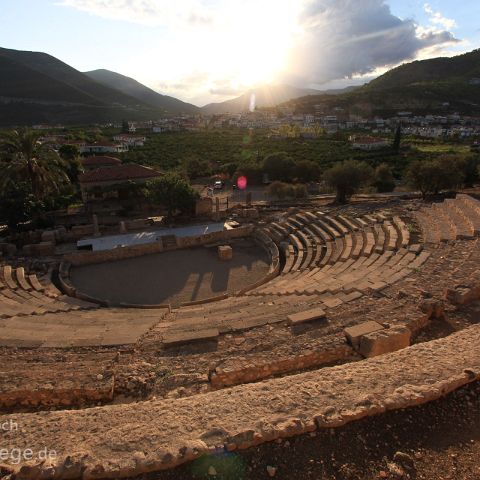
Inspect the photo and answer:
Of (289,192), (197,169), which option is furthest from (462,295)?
(197,169)

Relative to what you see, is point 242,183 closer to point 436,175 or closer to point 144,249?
point 436,175

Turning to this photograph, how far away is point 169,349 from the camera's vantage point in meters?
8.51

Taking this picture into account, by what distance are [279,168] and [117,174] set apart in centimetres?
2130

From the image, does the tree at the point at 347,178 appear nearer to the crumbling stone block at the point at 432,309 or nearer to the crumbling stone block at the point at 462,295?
the crumbling stone block at the point at 462,295

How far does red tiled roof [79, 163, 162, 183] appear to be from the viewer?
32312mm

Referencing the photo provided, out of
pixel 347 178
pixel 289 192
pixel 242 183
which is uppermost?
pixel 347 178

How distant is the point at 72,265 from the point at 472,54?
18608 centimetres

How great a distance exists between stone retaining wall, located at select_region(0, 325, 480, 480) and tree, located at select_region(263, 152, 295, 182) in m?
40.4

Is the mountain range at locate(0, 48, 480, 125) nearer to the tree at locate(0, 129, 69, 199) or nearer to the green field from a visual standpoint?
the green field

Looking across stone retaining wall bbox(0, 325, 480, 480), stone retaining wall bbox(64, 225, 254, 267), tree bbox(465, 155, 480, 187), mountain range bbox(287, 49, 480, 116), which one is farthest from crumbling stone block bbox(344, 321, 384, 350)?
mountain range bbox(287, 49, 480, 116)

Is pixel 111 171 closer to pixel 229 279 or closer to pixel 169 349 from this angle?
pixel 229 279

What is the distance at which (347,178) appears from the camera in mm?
28875

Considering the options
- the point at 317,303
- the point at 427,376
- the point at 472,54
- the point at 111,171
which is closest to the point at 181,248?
the point at 317,303

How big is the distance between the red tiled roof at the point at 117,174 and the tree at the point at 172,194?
28.0 ft
